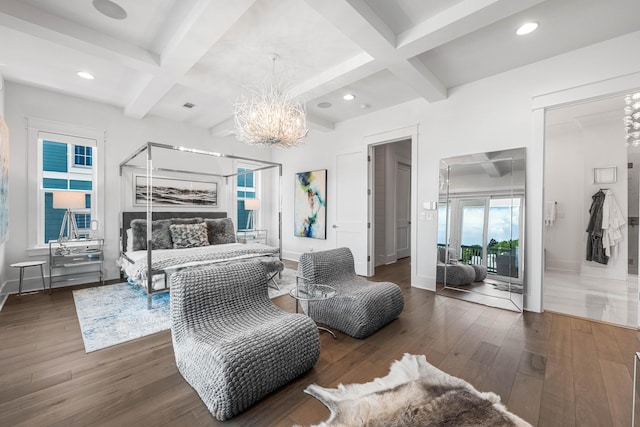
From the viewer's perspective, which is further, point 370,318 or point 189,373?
point 370,318

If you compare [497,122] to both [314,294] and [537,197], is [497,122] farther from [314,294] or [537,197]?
[314,294]

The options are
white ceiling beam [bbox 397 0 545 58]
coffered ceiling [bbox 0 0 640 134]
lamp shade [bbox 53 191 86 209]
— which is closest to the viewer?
white ceiling beam [bbox 397 0 545 58]

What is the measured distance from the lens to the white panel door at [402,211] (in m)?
6.62

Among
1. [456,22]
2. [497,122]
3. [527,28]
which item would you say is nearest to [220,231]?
[456,22]

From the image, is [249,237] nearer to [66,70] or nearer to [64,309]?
[64,309]

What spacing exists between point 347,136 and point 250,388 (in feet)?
15.0

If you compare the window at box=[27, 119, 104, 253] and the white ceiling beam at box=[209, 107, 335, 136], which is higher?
the white ceiling beam at box=[209, 107, 335, 136]

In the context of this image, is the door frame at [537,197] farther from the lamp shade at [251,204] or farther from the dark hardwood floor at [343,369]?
the lamp shade at [251,204]

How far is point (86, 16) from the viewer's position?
7.97 ft

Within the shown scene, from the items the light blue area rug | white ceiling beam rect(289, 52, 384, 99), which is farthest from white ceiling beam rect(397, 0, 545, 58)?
the light blue area rug

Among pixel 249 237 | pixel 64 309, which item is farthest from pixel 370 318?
pixel 249 237

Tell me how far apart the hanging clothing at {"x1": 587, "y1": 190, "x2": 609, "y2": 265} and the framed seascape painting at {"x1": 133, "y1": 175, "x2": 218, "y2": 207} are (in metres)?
7.47

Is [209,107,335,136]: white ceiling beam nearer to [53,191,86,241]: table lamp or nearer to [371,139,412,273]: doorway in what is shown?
[371,139,412,273]: doorway

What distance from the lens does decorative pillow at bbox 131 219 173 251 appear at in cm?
421
